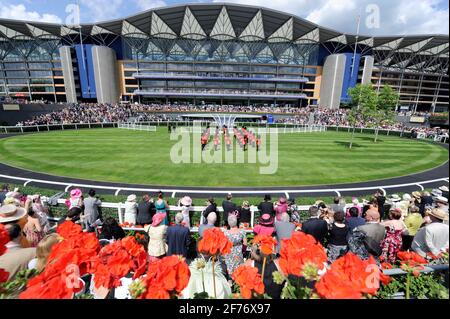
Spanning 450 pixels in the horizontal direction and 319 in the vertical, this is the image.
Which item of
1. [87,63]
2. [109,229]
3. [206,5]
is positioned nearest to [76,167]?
[109,229]

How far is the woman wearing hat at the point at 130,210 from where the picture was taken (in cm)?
667

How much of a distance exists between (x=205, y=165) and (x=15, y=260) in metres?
13.0

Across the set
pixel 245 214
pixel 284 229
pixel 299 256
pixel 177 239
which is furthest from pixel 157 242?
pixel 299 256

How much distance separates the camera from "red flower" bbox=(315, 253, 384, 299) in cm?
143

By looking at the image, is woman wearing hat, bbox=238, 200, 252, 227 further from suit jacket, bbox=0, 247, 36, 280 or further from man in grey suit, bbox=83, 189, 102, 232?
suit jacket, bbox=0, 247, 36, 280

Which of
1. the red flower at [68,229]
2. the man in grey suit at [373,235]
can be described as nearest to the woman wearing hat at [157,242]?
the red flower at [68,229]

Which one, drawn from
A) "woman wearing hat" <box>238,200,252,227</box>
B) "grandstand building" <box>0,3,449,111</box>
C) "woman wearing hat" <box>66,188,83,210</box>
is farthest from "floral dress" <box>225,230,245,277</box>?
"grandstand building" <box>0,3,449,111</box>

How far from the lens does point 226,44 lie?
67188 mm

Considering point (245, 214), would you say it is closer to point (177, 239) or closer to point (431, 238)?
point (177, 239)

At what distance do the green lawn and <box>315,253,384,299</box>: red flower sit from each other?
34.8 ft

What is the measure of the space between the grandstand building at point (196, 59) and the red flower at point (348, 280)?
217ft

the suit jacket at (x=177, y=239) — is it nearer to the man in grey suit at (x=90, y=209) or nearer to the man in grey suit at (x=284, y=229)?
the man in grey suit at (x=284, y=229)
